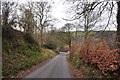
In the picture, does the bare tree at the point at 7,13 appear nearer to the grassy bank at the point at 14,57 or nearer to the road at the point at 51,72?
the grassy bank at the point at 14,57

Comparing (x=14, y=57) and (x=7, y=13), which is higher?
(x=7, y=13)

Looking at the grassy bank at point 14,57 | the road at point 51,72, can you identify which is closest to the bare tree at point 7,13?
the grassy bank at point 14,57

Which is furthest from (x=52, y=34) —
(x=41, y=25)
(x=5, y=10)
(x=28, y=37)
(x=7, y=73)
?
(x=7, y=73)

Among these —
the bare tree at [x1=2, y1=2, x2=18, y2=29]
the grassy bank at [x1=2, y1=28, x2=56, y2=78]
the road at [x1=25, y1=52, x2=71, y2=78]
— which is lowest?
the road at [x1=25, y1=52, x2=71, y2=78]

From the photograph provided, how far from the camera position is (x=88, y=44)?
25.3 ft

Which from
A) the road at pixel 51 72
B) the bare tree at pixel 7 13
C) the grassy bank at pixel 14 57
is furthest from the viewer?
the bare tree at pixel 7 13

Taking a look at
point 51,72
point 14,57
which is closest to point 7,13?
point 14,57

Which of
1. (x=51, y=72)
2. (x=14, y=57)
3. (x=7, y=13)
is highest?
(x=7, y=13)

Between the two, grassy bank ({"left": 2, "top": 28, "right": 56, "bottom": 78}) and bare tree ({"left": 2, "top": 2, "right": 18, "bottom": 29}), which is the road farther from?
bare tree ({"left": 2, "top": 2, "right": 18, "bottom": 29})

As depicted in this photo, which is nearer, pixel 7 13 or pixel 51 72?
pixel 51 72

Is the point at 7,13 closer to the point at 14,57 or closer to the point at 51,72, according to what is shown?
the point at 14,57

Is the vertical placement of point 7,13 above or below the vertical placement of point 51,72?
above

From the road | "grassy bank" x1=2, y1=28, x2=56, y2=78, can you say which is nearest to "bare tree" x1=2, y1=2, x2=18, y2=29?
"grassy bank" x1=2, y1=28, x2=56, y2=78

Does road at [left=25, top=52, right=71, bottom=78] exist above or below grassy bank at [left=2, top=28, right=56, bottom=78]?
below
